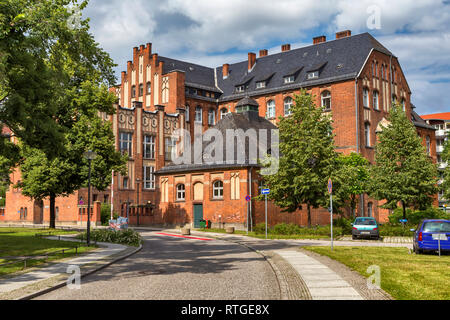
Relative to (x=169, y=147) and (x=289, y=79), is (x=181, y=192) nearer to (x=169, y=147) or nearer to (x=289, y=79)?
(x=169, y=147)

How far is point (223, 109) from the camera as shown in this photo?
7100 cm

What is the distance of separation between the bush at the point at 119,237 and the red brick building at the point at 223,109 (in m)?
15.4

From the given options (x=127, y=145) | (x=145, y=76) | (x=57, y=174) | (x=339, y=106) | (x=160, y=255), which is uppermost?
(x=145, y=76)

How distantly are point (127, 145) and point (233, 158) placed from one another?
2063 cm

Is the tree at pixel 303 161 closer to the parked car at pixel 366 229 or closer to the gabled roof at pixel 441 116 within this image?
the parked car at pixel 366 229

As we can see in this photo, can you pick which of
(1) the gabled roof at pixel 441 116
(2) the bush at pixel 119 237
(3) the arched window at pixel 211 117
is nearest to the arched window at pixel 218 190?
(2) the bush at pixel 119 237

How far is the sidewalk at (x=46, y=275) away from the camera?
36.7 feet

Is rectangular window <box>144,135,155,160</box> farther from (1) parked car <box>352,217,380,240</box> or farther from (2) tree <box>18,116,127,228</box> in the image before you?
(1) parked car <box>352,217,380,240</box>

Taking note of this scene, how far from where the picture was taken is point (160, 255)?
2059cm

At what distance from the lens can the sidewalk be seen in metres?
11.2

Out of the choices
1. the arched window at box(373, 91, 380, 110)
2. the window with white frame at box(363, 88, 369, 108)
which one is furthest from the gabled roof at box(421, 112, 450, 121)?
the window with white frame at box(363, 88, 369, 108)

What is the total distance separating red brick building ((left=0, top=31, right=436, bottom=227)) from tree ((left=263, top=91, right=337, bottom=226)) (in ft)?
19.8
